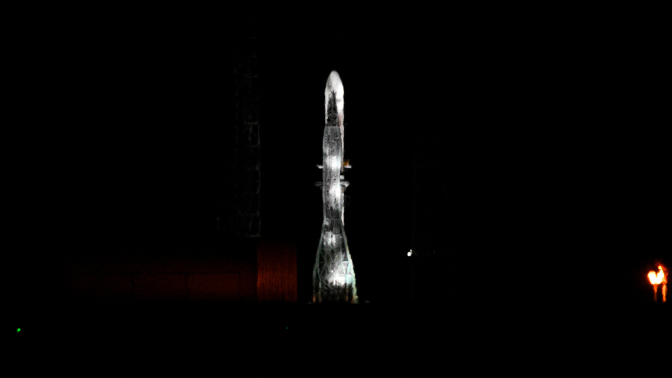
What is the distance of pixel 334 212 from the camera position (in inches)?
872

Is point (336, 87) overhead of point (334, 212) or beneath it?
overhead

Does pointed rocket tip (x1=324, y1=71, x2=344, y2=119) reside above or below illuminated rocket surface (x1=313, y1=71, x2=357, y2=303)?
above

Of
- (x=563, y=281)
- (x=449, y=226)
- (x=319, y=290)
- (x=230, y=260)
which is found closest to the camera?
(x=230, y=260)

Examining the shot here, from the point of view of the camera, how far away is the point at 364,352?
42.7 ft

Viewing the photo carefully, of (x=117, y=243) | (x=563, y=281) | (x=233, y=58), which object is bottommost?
(x=563, y=281)

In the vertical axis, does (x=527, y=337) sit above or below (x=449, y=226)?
below

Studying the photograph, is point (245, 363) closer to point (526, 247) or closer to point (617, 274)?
point (526, 247)

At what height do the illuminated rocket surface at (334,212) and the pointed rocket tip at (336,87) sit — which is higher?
the pointed rocket tip at (336,87)

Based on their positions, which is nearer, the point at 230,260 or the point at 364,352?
the point at 364,352

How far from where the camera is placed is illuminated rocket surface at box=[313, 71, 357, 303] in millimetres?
21984

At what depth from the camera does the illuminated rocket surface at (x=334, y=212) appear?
2198 cm

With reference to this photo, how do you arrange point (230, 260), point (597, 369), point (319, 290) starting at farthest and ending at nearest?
point (319, 290)
point (230, 260)
point (597, 369)

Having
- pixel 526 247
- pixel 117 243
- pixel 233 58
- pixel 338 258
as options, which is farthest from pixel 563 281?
pixel 117 243

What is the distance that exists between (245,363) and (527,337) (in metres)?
5.63
